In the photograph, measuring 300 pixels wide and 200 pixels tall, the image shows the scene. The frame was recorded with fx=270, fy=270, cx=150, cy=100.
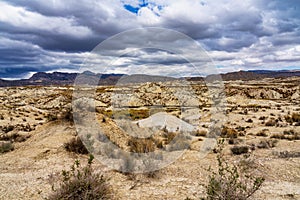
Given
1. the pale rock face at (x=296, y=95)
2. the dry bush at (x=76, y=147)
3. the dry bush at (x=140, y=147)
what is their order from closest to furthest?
the dry bush at (x=76, y=147) < the dry bush at (x=140, y=147) < the pale rock face at (x=296, y=95)

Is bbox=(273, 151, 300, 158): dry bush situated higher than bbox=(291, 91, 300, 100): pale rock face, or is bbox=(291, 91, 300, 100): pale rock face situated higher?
bbox=(273, 151, 300, 158): dry bush

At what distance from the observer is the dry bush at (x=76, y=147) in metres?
10.2

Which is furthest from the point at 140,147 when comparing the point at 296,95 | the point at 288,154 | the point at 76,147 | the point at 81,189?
the point at 296,95

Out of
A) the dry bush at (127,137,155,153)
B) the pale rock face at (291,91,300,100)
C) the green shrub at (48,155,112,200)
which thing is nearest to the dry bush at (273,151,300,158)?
the dry bush at (127,137,155,153)

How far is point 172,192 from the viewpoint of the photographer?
23.2 feet

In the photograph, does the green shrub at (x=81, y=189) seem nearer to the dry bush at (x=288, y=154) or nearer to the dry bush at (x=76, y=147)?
the dry bush at (x=76, y=147)

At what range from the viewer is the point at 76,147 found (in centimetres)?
1023

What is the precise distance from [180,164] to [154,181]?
189 cm

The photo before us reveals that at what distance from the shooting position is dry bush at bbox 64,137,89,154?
10.2m

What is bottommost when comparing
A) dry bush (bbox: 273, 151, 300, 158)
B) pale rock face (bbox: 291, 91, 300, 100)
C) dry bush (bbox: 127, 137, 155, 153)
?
pale rock face (bbox: 291, 91, 300, 100)

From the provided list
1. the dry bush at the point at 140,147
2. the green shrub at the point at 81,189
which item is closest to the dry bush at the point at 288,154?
the dry bush at the point at 140,147

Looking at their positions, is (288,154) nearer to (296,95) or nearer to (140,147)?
(140,147)

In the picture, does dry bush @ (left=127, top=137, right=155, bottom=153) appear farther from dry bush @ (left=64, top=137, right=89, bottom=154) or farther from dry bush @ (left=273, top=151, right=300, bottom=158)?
dry bush @ (left=273, top=151, right=300, bottom=158)

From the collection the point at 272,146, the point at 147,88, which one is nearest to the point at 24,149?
the point at 272,146
